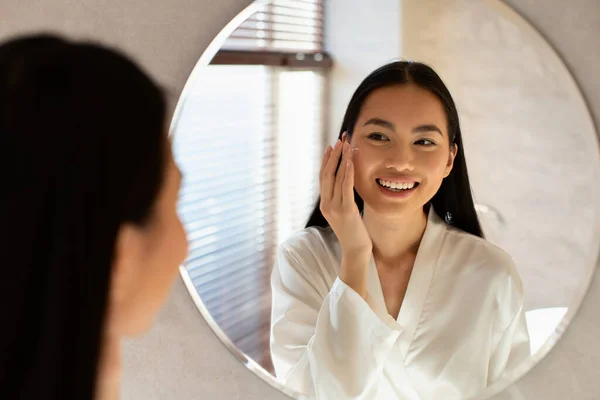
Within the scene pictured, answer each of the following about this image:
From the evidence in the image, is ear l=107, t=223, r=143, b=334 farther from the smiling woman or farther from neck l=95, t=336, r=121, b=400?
the smiling woman

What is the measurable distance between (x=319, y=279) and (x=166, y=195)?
29 centimetres

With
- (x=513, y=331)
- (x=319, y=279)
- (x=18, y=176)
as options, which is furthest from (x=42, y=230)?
(x=513, y=331)

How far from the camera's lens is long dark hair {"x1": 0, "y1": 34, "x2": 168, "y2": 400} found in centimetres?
43

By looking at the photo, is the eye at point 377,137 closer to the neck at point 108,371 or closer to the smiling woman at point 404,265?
the smiling woman at point 404,265

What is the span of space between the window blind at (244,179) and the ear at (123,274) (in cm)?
28

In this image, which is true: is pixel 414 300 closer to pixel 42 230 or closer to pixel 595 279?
pixel 595 279

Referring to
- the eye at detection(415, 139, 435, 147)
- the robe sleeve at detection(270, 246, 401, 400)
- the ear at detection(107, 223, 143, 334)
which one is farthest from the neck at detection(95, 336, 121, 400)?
the eye at detection(415, 139, 435, 147)

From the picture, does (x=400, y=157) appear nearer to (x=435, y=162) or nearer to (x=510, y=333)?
(x=435, y=162)

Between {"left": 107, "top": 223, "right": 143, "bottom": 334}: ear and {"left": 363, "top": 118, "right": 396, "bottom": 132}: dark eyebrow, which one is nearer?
{"left": 107, "top": 223, "right": 143, "bottom": 334}: ear

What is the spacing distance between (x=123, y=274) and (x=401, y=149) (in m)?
0.32

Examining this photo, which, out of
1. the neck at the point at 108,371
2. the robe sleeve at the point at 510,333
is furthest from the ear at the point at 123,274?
the robe sleeve at the point at 510,333

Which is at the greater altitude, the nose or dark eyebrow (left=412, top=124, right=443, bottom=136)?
dark eyebrow (left=412, top=124, right=443, bottom=136)

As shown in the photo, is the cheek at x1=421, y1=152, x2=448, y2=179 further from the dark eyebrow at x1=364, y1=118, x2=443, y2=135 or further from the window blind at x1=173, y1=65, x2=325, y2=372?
the window blind at x1=173, y1=65, x2=325, y2=372

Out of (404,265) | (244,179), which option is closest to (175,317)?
(244,179)
